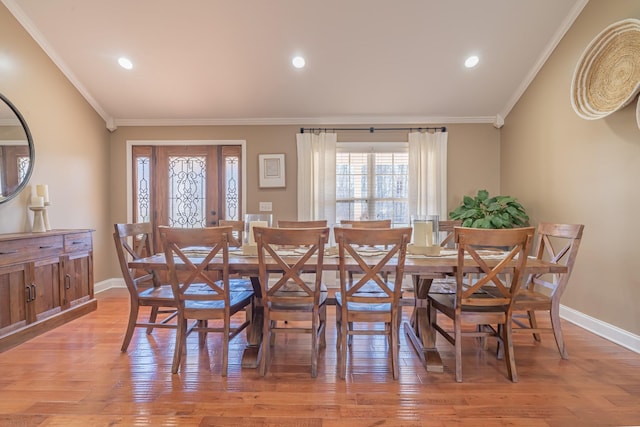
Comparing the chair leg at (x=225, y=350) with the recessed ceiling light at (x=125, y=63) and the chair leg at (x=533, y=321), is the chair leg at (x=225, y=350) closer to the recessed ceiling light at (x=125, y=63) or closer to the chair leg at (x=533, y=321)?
the chair leg at (x=533, y=321)

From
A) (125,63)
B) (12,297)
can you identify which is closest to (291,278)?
(12,297)

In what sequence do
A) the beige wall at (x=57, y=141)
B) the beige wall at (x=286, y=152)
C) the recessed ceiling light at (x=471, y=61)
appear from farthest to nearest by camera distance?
1. the beige wall at (x=286, y=152)
2. the recessed ceiling light at (x=471, y=61)
3. the beige wall at (x=57, y=141)

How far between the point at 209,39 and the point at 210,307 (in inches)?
111

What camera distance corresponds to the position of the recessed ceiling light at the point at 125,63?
11.7 ft

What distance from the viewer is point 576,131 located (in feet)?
10.2

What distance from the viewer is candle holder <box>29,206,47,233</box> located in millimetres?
3107

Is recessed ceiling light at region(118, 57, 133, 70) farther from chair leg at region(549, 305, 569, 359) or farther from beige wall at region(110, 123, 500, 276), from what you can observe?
chair leg at region(549, 305, 569, 359)

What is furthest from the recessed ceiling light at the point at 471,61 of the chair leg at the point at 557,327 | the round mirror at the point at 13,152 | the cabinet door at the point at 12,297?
the cabinet door at the point at 12,297

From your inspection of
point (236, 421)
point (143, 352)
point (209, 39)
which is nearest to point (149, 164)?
point (209, 39)

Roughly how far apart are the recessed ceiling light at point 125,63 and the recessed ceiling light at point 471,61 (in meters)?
3.94

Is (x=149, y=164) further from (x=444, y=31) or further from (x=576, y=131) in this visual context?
(x=576, y=131)

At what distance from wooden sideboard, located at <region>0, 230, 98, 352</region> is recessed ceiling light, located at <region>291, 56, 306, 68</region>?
9.97ft

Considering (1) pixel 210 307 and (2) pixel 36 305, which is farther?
(2) pixel 36 305

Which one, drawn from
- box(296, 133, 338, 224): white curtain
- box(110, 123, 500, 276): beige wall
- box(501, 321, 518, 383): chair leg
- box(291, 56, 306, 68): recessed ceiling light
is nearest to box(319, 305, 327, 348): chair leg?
box(501, 321, 518, 383): chair leg
